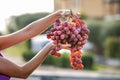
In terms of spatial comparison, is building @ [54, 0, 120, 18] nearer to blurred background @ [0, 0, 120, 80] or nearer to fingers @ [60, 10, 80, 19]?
blurred background @ [0, 0, 120, 80]

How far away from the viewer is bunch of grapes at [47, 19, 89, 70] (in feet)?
6.82

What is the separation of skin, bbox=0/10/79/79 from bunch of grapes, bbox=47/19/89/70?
0.03m

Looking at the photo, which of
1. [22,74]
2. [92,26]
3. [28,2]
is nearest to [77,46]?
[22,74]

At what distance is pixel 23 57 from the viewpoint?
14453mm

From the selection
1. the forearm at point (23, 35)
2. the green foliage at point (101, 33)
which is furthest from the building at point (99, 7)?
the forearm at point (23, 35)

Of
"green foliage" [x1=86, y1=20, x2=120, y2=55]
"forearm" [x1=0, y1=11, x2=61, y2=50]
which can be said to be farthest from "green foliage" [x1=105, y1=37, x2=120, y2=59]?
"forearm" [x1=0, y1=11, x2=61, y2=50]

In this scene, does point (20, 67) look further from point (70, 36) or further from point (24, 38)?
point (70, 36)

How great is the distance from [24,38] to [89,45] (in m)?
18.3

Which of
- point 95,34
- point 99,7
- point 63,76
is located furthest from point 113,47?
point 63,76

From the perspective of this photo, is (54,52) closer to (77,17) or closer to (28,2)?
(77,17)

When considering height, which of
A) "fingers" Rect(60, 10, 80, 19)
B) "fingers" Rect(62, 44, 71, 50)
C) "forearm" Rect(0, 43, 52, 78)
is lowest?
"forearm" Rect(0, 43, 52, 78)

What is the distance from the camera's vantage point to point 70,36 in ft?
6.87

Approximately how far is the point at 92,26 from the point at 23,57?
21.4 feet

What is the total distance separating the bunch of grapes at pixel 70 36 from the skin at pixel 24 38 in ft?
0.09
